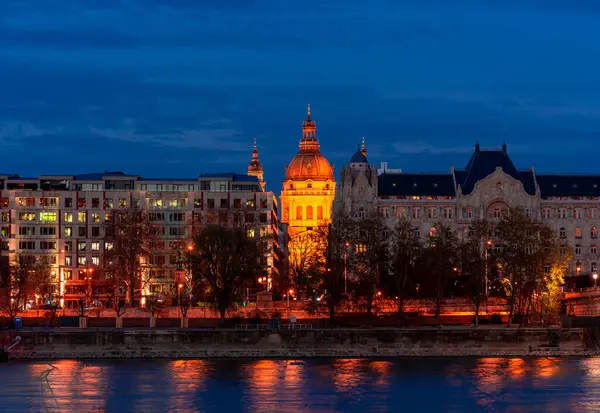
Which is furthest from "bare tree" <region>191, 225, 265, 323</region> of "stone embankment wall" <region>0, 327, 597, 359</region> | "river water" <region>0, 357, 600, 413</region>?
"river water" <region>0, 357, 600, 413</region>

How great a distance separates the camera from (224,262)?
143000 millimetres

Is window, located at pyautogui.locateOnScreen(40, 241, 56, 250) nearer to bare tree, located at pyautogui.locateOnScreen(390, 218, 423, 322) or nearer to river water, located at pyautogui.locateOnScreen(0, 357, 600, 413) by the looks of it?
bare tree, located at pyautogui.locateOnScreen(390, 218, 423, 322)

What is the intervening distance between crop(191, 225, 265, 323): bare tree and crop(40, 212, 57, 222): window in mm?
55925

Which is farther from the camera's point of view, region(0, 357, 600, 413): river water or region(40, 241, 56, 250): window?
region(40, 241, 56, 250): window

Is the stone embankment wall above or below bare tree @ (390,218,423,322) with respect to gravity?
below

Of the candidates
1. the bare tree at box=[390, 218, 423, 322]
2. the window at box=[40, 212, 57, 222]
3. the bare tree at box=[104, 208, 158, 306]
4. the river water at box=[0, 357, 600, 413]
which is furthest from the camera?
the window at box=[40, 212, 57, 222]

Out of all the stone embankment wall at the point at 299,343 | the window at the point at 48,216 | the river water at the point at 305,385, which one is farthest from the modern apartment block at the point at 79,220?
the river water at the point at 305,385

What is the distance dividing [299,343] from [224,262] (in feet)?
77.0

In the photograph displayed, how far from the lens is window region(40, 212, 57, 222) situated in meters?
198

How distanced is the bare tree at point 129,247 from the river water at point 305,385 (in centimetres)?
5357

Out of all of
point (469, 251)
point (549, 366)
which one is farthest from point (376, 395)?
point (469, 251)

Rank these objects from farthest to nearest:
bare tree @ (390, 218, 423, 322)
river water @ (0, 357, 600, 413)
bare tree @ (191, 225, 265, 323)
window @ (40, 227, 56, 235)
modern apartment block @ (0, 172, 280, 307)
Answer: window @ (40, 227, 56, 235), modern apartment block @ (0, 172, 280, 307), bare tree @ (390, 218, 423, 322), bare tree @ (191, 225, 265, 323), river water @ (0, 357, 600, 413)

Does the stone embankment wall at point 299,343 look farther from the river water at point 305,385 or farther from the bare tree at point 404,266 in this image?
the bare tree at point 404,266

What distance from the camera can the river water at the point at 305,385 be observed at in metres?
88.6
